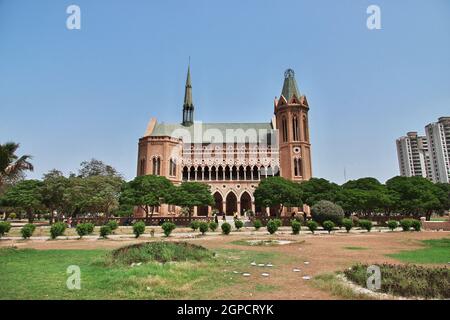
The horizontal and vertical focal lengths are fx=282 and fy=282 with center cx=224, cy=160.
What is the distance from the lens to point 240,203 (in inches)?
2231

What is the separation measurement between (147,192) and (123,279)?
31934mm

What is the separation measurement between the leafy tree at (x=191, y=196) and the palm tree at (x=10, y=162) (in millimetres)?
20490

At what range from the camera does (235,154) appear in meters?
57.6

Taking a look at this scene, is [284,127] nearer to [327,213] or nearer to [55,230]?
[327,213]

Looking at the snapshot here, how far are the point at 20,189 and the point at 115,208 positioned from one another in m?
14.3

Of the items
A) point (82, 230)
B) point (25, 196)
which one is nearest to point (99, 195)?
point (25, 196)

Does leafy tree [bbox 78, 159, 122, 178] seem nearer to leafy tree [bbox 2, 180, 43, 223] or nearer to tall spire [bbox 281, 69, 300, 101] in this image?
leafy tree [bbox 2, 180, 43, 223]

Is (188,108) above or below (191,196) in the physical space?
above

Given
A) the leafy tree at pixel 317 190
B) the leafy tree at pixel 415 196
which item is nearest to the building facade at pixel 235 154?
the leafy tree at pixel 317 190

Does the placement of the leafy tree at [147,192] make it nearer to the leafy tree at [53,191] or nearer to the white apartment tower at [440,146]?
the leafy tree at [53,191]

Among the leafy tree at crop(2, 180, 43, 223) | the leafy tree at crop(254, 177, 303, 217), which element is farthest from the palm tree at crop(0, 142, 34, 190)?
the leafy tree at crop(254, 177, 303, 217)

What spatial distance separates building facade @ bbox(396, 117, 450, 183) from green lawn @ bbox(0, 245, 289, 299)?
4890 inches

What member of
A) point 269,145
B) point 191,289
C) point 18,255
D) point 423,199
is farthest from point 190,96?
point 191,289
